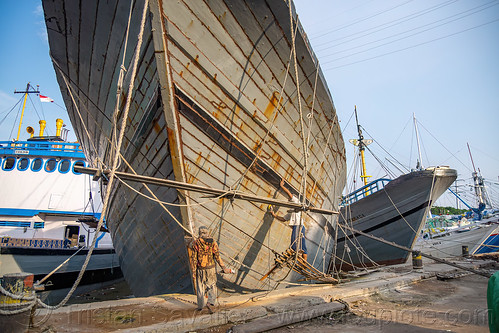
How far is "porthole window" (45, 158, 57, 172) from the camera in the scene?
12836 millimetres

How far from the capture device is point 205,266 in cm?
356

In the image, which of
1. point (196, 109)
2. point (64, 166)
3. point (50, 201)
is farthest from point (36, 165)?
point (196, 109)

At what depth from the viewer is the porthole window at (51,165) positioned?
12836 mm

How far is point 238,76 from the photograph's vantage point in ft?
12.5

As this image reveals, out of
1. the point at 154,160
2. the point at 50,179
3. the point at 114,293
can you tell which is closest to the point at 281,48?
the point at 154,160

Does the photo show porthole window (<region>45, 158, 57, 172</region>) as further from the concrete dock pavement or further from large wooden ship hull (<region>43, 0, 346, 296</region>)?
the concrete dock pavement

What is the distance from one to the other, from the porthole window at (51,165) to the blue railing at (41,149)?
340 mm

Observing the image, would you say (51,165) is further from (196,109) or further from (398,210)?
(398,210)

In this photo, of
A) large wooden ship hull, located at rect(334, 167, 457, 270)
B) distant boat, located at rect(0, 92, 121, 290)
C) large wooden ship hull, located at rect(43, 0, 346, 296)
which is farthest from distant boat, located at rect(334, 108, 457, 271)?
distant boat, located at rect(0, 92, 121, 290)

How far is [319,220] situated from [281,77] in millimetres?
4383

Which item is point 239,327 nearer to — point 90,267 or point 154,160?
point 154,160

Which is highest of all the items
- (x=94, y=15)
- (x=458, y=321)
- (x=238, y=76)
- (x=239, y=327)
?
(x=94, y=15)

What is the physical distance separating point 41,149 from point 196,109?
Result: 13.1 meters

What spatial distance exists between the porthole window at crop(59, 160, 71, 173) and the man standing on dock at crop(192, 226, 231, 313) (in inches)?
487
